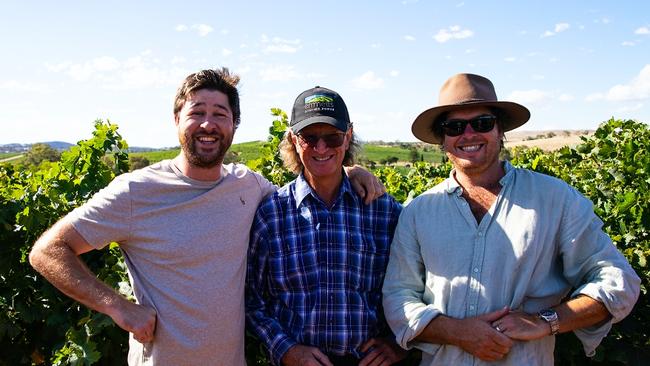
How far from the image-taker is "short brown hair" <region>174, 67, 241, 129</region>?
10.7 ft

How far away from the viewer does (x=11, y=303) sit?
4492 mm

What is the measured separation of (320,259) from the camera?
3.16 meters

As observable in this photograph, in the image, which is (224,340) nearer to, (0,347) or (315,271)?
(315,271)

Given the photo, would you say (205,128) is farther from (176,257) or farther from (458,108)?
(458,108)

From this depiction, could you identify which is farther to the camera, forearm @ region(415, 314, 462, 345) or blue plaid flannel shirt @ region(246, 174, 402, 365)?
blue plaid flannel shirt @ region(246, 174, 402, 365)

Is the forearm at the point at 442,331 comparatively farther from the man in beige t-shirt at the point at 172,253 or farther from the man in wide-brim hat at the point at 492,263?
the man in beige t-shirt at the point at 172,253

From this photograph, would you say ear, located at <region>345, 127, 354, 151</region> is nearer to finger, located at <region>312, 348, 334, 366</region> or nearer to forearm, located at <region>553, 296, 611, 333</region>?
finger, located at <region>312, 348, 334, 366</region>

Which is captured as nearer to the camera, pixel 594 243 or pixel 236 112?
pixel 594 243

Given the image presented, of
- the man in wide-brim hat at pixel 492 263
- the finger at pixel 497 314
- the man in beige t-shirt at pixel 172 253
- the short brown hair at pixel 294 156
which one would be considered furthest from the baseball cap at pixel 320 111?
the finger at pixel 497 314

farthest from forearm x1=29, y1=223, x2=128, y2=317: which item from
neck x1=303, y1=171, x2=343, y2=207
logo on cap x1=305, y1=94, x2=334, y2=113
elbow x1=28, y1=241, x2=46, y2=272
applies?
logo on cap x1=305, y1=94, x2=334, y2=113

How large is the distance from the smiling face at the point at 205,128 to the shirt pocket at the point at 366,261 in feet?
2.75

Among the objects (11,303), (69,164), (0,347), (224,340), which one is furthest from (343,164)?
(0,347)

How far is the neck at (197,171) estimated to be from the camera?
316 cm

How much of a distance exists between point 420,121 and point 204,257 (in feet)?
4.54
